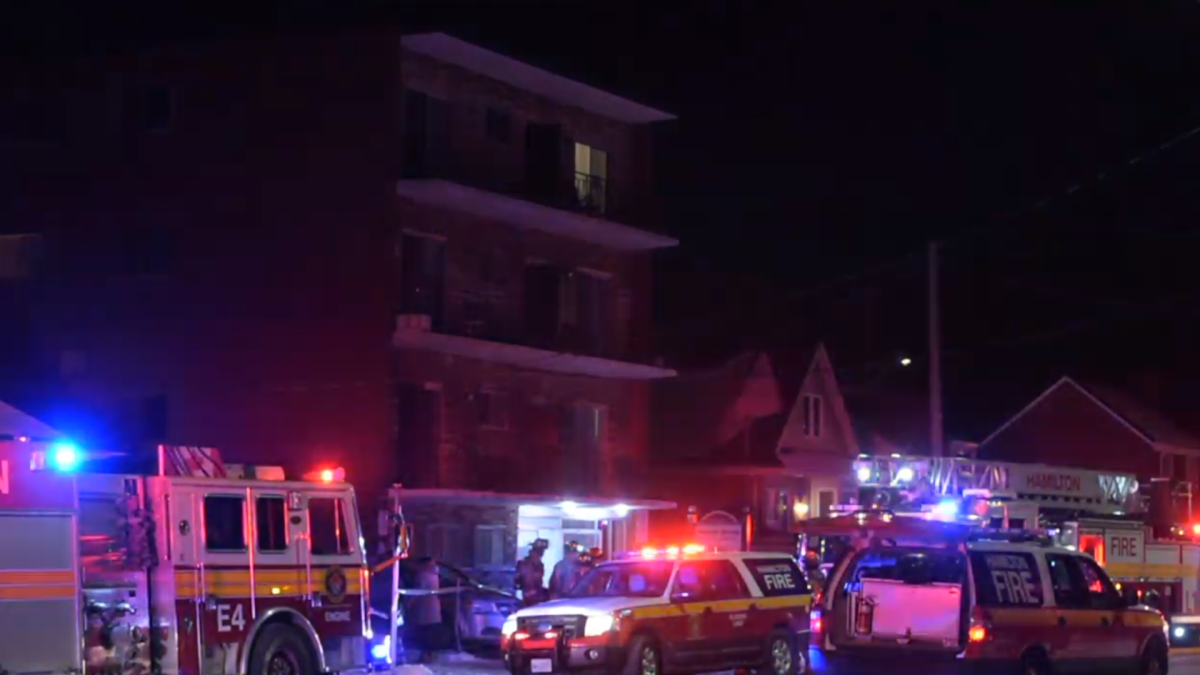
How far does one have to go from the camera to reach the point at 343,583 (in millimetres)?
20547

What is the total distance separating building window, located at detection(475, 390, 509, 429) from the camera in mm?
36688

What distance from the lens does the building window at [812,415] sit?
50250mm

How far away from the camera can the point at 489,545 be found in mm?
36562

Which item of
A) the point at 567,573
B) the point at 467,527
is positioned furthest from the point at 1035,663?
the point at 467,527

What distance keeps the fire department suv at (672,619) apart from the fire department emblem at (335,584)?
7.64ft

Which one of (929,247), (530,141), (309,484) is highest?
(530,141)

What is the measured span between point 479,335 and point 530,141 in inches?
178

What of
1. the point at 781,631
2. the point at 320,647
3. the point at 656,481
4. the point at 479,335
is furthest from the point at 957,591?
the point at 656,481

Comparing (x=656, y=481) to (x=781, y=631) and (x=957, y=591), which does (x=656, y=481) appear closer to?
(x=781, y=631)

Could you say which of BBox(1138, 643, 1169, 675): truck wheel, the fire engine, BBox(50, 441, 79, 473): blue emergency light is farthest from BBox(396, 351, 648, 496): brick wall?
BBox(50, 441, 79, 473): blue emergency light

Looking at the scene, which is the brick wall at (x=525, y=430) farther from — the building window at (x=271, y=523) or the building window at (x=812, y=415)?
the building window at (x=271, y=523)

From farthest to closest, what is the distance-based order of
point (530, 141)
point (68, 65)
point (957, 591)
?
1. point (530, 141)
2. point (68, 65)
3. point (957, 591)

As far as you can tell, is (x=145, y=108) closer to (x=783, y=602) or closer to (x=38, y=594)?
(x=783, y=602)

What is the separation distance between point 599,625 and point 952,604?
14.6ft
